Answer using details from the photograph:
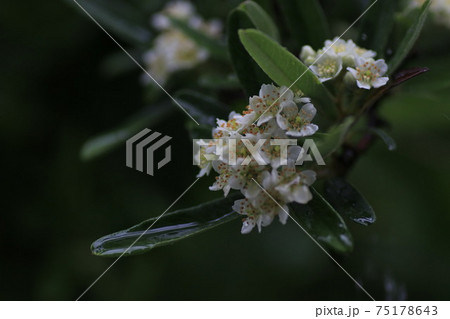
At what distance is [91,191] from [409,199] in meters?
1.28

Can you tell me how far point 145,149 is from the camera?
1.53 meters

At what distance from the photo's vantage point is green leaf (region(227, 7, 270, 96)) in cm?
113

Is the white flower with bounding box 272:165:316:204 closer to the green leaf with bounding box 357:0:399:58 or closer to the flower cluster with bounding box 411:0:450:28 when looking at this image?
the green leaf with bounding box 357:0:399:58

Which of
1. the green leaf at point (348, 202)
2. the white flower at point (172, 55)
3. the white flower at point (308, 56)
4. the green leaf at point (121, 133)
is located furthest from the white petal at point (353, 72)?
the green leaf at point (121, 133)

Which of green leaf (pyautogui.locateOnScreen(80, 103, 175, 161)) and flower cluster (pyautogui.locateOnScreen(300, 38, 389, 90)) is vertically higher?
flower cluster (pyautogui.locateOnScreen(300, 38, 389, 90))

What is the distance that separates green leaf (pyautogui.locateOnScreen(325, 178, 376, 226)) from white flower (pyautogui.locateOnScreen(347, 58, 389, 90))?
21 centimetres

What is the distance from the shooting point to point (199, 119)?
1.28 m

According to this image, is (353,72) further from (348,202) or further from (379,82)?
Answer: (348,202)

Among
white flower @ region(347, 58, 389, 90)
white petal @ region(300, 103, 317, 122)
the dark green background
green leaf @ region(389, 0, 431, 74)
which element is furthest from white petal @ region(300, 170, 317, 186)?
Result: the dark green background

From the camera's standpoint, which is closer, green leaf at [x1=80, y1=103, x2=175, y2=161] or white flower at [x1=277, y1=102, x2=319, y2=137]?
white flower at [x1=277, y1=102, x2=319, y2=137]

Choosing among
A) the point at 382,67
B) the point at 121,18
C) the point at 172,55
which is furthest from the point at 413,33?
the point at 121,18

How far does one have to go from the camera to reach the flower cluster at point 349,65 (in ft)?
3.32

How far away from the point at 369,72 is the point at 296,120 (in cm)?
19

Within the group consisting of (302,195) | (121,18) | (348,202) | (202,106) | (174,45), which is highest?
(121,18)
